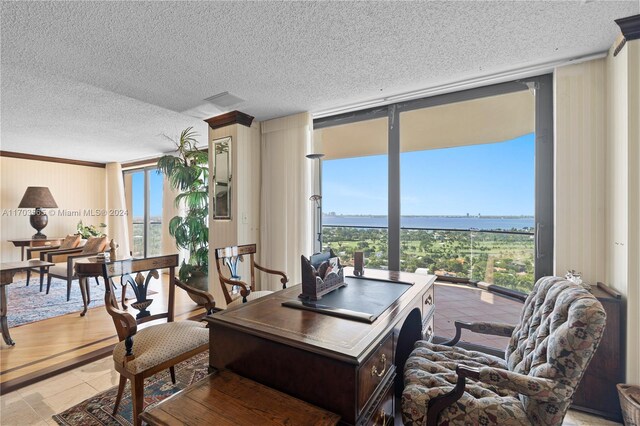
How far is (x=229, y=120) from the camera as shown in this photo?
11.7 ft

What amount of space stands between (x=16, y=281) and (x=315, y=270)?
23.0 ft

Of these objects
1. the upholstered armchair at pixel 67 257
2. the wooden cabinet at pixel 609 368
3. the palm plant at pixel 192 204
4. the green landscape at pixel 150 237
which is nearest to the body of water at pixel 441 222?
the wooden cabinet at pixel 609 368

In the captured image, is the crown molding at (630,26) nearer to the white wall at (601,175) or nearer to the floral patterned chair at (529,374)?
the white wall at (601,175)

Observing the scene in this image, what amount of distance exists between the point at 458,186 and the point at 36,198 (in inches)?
307

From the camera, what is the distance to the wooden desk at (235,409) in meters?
0.95

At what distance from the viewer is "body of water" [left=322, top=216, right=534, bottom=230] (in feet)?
8.80

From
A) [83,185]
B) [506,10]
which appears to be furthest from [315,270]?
[83,185]

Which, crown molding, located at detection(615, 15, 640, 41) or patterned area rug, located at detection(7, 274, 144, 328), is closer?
crown molding, located at detection(615, 15, 640, 41)

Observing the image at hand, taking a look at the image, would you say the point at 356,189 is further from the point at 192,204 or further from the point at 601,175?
the point at 192,204

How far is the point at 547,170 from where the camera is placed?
2412 mm

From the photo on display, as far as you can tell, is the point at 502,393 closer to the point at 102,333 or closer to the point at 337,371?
the point at 337,371

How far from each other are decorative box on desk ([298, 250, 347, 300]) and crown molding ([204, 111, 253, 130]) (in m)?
2.40

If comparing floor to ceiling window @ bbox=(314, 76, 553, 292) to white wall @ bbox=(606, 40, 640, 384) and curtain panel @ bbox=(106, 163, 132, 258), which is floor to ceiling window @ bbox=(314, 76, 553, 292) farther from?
curtain panel @ bbox=(106, 163, 132, 258)

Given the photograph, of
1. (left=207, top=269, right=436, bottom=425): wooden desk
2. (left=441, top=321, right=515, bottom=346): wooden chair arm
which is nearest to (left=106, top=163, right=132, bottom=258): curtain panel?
(left=207, top=269, right=436, bottom=425): wooden desk
